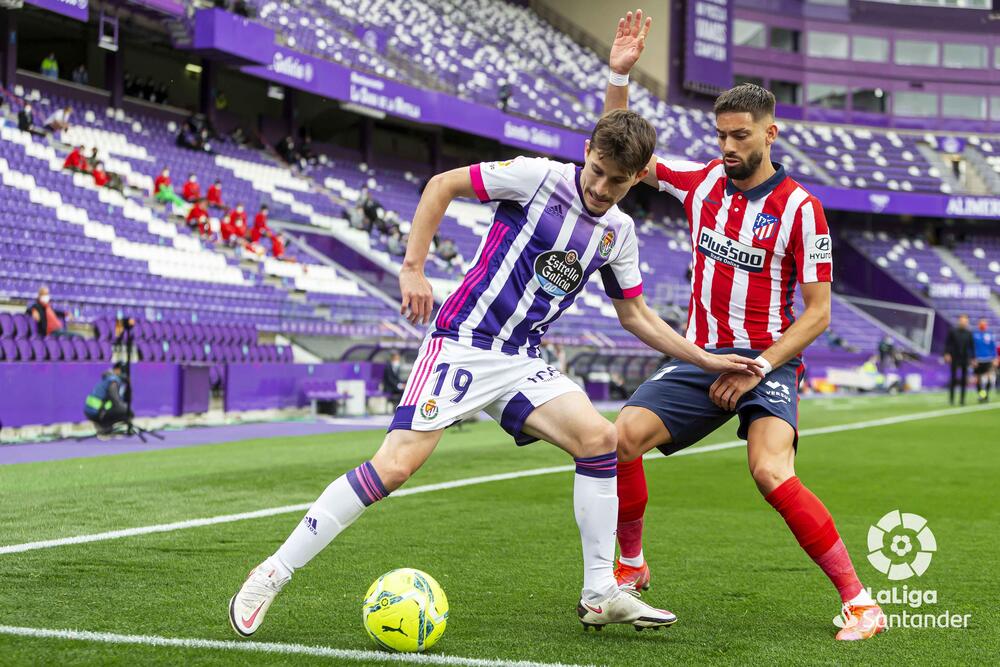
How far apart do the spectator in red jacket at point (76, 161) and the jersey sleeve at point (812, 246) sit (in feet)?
69.2

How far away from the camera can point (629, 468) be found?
543 centimetres

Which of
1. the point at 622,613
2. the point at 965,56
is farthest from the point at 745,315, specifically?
the point at 965,56

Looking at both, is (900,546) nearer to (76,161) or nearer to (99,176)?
(99,176)

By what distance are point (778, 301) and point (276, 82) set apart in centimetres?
2786

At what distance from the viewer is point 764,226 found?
17.2ft

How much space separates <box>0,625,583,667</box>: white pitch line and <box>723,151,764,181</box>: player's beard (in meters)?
2.30

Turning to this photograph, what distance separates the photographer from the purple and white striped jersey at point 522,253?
15.3ft

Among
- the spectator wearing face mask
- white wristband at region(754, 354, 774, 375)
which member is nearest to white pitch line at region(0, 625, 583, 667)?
white wristband at region(754, 354, 774, 375)

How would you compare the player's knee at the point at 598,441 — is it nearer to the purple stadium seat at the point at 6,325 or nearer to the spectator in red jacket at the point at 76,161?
the purple stadium seat at the point at 6,325

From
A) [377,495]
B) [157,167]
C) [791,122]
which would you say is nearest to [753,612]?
[377,495]

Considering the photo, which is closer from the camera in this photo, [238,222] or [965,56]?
[238,222]

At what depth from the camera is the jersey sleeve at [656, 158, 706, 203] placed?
556 cm

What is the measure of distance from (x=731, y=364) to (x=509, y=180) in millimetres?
1241

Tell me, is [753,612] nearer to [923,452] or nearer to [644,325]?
[644,325]
